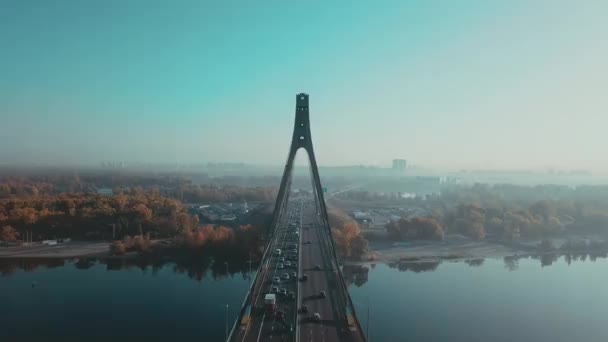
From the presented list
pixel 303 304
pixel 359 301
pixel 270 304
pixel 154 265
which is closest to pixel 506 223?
pixel 359 301

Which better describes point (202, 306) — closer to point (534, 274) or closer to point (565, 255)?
point (534, 274)

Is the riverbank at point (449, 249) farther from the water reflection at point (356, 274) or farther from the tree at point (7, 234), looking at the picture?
the tree at point (7, 234)

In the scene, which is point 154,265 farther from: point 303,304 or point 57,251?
point 303,304

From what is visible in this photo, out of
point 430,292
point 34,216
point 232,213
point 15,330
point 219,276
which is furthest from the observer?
point 232,213

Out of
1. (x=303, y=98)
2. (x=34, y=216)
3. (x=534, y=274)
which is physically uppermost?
(x=303, y=98)

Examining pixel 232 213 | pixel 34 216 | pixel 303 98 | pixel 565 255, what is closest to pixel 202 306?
pixel 303 98

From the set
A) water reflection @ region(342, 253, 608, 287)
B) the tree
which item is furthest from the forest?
the tree

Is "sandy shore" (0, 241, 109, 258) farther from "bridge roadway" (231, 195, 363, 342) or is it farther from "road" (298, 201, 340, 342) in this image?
"road" (298, 201, 340, 342)
